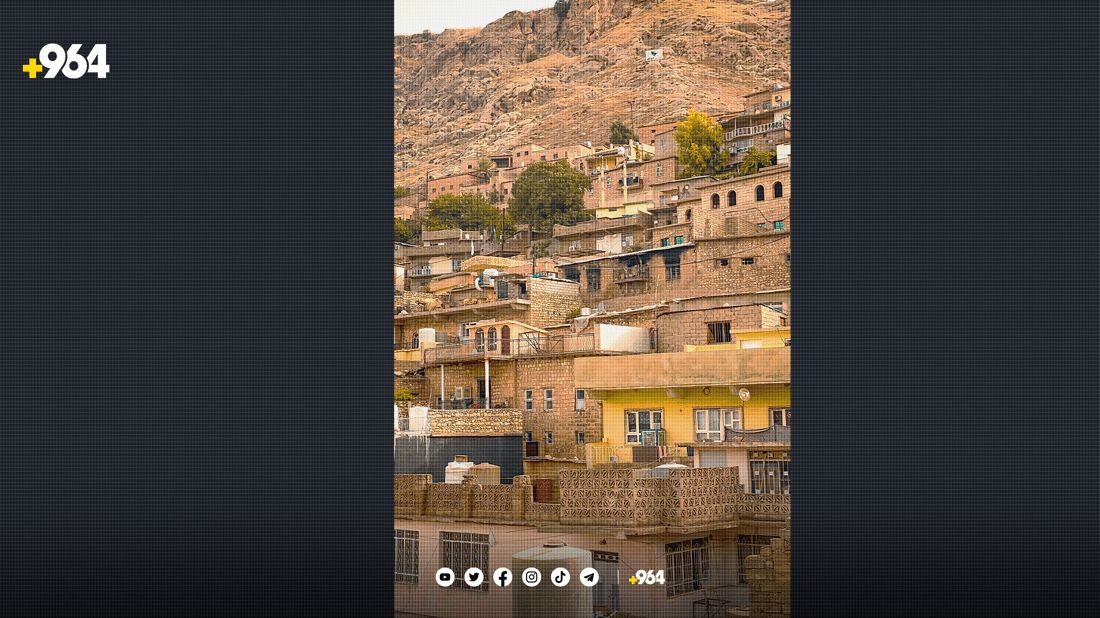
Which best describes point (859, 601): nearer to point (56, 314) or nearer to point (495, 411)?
point (56, 314)

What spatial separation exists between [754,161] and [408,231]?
13.7 ft

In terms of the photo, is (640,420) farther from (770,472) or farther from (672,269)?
(672,269)

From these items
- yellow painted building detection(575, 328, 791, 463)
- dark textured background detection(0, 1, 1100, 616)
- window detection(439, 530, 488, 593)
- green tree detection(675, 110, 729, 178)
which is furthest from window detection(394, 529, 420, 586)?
green tree detection(675, 110, 729, 178)

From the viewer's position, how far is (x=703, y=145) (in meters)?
10.2

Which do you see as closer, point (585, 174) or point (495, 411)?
point (495, 411)

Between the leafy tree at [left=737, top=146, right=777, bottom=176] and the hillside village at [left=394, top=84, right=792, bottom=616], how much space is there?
2.8 inches

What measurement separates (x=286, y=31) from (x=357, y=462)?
119 cm

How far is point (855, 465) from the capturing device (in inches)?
103

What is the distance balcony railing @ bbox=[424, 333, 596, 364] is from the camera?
27.0 ft

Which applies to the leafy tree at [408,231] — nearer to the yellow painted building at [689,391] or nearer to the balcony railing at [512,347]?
the balcony railing at [512,347]

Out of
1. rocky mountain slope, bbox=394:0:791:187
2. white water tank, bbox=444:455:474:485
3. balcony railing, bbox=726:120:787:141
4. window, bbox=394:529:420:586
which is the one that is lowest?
window, bbox=394:529:420:586

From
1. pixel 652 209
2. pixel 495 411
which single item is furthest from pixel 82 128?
pixel 652 209

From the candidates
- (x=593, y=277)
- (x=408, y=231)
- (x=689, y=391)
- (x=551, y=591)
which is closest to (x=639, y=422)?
(x=689, y=391)

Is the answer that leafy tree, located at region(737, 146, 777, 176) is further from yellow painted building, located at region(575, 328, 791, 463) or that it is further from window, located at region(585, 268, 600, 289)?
yellow painted building, located at region(575, 328, 791, 463)
